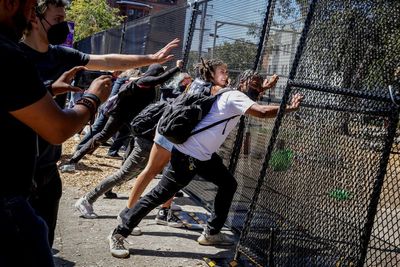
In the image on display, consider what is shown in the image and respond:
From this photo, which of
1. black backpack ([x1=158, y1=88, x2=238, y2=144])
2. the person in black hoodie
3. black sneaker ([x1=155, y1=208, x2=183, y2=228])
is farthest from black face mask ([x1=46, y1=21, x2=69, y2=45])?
the person in black hoodie

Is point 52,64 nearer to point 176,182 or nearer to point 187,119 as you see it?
point 187,119

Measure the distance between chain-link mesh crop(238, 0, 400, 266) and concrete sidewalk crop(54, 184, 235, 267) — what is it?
61 centimetres

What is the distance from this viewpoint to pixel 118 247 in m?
4.23

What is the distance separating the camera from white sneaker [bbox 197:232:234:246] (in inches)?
183

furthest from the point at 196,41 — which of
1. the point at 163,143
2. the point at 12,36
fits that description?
the point at 12,36

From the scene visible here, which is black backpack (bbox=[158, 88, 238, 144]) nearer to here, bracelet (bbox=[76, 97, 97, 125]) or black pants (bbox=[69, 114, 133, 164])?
bracelet (bbox=[76, 97, 97, 125])

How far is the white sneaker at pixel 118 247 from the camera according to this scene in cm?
420

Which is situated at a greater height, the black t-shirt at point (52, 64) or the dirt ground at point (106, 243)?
the black t-shirt at point (52, 64)

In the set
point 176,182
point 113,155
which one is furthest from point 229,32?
point 113,155

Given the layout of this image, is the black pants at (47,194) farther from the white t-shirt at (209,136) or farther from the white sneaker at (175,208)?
the white sneaker at (175,208)

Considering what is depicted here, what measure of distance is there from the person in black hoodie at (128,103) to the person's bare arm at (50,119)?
160 inches

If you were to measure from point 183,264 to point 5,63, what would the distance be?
2.91 m

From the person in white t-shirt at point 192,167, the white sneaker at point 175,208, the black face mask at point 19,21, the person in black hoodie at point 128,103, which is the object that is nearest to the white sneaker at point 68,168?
the person in black hoodie at point 128,103

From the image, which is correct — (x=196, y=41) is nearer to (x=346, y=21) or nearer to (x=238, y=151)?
(x=238, y=151)
